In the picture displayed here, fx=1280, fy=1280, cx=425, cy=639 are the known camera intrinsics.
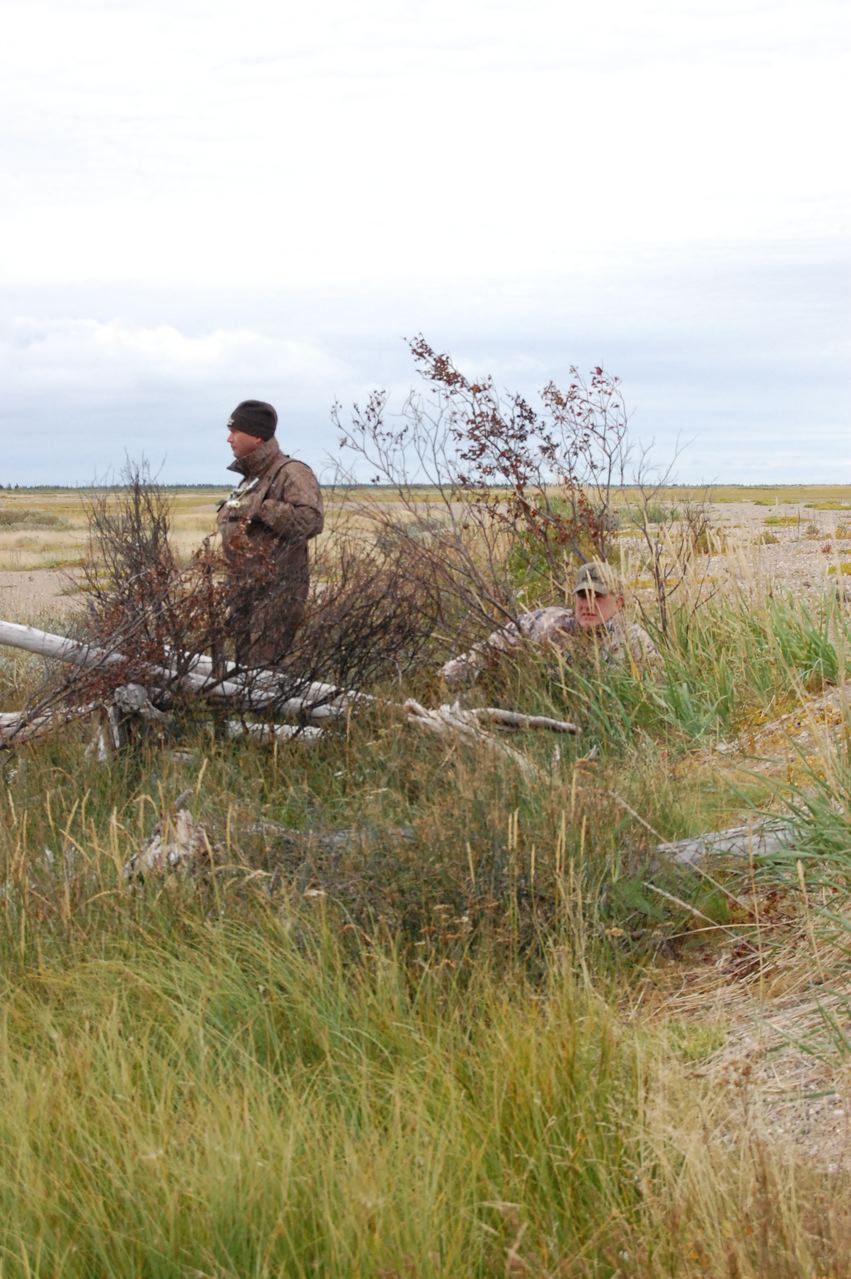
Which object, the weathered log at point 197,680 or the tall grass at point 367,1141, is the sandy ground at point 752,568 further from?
the tall grass at point 367,1141

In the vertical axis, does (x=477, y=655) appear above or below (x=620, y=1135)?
above

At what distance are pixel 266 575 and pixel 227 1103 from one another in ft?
13.5

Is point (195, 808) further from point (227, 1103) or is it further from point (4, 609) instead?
point (4, 609)

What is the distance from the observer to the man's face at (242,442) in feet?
23.4

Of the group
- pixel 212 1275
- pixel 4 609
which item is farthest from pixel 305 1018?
pixel 4 609

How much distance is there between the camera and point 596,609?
7004 mm

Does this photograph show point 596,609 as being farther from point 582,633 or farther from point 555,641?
point 555,641

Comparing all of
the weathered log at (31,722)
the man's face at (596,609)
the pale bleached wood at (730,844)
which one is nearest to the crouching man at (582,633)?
the man's face at (596,609)

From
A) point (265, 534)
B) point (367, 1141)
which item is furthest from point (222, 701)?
point (367, 1141)

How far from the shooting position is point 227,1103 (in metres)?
2.71

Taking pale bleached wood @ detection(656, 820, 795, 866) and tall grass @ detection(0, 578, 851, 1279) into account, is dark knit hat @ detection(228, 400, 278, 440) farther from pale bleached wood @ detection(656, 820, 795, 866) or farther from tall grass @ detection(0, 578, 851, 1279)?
pale bleached wood @ detection(656, 820, 795, 866)

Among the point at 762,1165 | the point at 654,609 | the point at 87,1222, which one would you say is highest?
the point at 654,609

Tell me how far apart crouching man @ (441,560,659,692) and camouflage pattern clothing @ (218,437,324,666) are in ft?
3.57

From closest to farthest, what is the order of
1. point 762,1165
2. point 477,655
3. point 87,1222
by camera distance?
point 762,1165 → point 87,1222 → point 477,655
